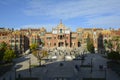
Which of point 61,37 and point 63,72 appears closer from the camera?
point 63,72

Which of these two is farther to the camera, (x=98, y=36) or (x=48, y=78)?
(x=98, y=36)

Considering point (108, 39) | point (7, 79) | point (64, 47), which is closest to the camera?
point (7, 79)

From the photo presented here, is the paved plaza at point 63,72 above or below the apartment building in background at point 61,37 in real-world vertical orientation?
below

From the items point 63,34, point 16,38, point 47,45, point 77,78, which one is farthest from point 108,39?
point 77,78

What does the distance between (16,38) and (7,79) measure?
69.1 metres

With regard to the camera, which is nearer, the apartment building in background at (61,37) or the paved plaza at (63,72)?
the paved plaza at (63,72)

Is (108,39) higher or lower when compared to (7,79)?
higher

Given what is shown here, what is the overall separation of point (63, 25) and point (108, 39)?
93.7 feet

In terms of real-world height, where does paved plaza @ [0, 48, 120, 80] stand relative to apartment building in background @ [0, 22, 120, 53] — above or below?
below

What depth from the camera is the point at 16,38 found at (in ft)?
384

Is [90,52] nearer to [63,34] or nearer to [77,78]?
[63,34]

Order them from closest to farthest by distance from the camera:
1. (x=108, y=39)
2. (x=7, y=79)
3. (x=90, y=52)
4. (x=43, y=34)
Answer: (x=7, y=79), (x=90, y=52), (x=108, y=39), (x=43, y=34)

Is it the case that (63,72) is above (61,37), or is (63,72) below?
below

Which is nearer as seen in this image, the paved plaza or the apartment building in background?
the paved plaza
